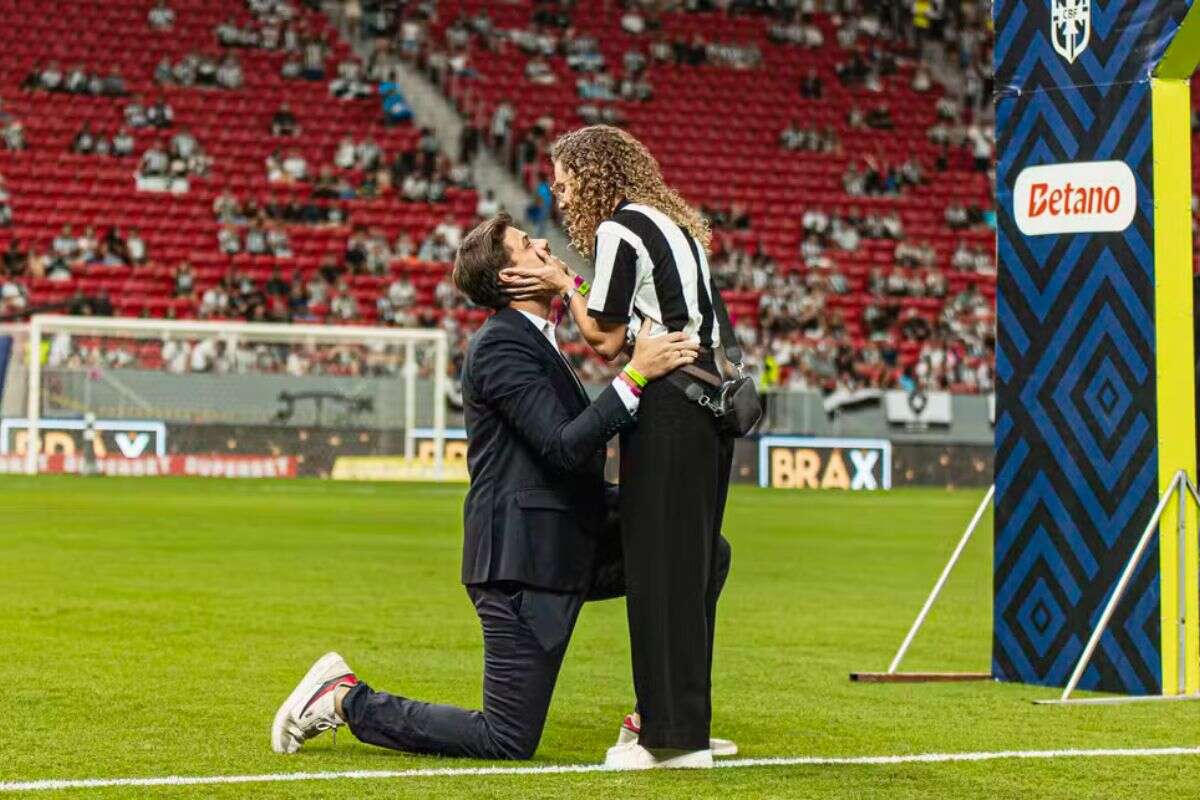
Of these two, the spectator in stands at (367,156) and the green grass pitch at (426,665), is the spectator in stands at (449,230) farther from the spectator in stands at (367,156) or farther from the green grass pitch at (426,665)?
the green grass pitch at (426,665)

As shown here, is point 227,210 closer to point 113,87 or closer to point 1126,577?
point 113,87

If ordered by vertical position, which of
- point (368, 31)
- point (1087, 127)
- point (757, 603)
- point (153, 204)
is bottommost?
point (757, 603)

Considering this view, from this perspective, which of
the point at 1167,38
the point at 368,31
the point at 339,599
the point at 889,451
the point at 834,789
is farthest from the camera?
the point at 368,31

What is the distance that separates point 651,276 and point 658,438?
49cm

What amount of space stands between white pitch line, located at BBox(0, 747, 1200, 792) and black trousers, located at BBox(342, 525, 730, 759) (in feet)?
0.48

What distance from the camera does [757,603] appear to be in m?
13.1

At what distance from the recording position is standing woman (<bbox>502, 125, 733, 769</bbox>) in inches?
245

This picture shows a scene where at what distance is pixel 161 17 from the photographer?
39.9 meters

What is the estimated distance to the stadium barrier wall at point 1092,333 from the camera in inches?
329

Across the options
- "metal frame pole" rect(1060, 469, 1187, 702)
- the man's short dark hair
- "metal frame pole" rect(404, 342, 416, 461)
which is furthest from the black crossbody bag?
"metal frame pole" rect(404, 342, 416, 461)

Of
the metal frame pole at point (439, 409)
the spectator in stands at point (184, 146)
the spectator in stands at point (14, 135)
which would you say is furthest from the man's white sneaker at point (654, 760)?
the spectator in stands at point (14, 135)

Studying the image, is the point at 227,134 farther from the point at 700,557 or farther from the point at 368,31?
the point at 700,557

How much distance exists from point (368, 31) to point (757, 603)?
98.8 ft

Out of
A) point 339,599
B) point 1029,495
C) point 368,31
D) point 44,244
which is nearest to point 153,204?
point 44,244
